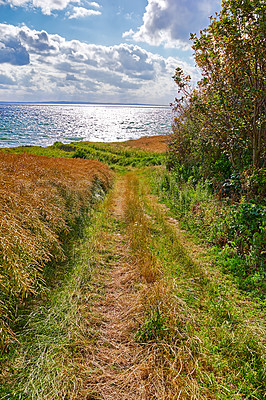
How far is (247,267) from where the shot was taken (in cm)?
400

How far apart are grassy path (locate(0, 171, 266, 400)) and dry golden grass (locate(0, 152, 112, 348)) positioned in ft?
1.39

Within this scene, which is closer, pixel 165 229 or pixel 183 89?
pixel 165 229

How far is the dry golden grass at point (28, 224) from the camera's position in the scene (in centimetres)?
253

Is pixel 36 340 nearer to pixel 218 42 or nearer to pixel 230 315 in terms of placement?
pixel 230 315

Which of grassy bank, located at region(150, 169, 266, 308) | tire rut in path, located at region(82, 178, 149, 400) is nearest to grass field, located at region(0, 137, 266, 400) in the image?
tire rut in path, located at region(82, 178, 149, 400)

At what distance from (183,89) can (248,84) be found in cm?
377

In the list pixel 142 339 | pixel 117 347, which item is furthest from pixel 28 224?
pixel 142 339

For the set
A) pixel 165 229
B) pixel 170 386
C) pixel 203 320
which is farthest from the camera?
pixel 165 229

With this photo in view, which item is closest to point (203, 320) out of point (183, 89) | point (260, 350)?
point (260, 350)

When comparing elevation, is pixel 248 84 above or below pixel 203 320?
above

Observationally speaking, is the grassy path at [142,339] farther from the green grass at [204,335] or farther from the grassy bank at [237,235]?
the grassy bank at [237,235]

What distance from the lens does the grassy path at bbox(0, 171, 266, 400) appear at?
2010 mm

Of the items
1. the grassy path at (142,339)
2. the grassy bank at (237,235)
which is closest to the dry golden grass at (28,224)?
the grassy path at (142,339)

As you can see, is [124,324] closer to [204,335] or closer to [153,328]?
[153,328]
